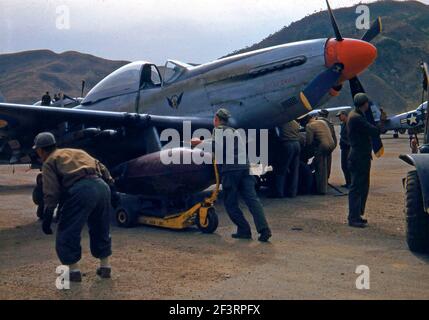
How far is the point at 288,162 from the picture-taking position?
1096 centimetres

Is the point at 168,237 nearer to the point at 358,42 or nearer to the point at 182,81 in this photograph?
the point at 182,81

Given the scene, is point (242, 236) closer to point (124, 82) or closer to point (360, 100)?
point (360, 100)

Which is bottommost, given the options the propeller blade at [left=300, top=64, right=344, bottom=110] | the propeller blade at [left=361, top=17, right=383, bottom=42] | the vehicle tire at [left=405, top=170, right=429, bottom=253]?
the vehicle tire at [left=405, top=170, right=429, bottom=253]

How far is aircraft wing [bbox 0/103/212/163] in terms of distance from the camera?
9039 millimetres

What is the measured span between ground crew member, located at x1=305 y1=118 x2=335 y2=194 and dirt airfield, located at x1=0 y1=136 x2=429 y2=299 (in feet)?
7.05

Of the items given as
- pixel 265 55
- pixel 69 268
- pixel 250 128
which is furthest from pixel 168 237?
pixel 265 55

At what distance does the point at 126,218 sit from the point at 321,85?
4.35 m

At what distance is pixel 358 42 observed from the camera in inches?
405

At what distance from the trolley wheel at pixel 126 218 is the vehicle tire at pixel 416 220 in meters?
3.90

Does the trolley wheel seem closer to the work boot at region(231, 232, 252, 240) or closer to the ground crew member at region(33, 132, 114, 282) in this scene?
the work boot at region(231, 232, 252, 240)

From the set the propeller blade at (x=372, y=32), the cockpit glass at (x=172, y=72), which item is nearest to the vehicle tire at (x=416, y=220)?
the propeller blade at (x=372, y=32)

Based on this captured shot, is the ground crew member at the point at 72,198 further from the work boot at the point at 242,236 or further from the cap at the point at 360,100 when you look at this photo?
the cap at the point at 360,100

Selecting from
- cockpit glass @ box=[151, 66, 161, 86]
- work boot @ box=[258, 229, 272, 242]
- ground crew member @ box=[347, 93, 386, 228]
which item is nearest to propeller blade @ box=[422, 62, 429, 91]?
ground crew member @ box=[347, 93, 386, 228]
